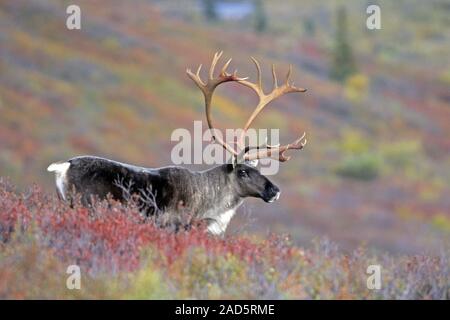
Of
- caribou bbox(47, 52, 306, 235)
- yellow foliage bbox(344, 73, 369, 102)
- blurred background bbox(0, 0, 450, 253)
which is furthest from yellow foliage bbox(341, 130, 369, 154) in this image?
caribou bbox(47, 52, 306, 235)

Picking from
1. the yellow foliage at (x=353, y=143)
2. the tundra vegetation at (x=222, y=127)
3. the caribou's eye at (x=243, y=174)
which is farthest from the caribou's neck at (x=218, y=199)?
the yellow foliage at (x=353, y=143)

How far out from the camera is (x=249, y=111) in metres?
40.5

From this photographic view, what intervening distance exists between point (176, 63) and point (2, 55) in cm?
974

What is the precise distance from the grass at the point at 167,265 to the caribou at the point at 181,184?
98 centimetres

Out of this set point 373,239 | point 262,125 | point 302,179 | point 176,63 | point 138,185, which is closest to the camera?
point 138,185

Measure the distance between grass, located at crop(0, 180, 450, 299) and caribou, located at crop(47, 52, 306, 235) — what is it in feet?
3.21

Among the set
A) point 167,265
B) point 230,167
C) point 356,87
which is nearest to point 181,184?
point 230,167

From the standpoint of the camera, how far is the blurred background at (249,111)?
31250 mm

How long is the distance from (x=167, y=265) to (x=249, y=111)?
110 ft

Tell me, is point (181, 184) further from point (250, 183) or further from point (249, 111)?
point (249, 111)

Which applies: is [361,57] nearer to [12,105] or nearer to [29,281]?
[12,105]
